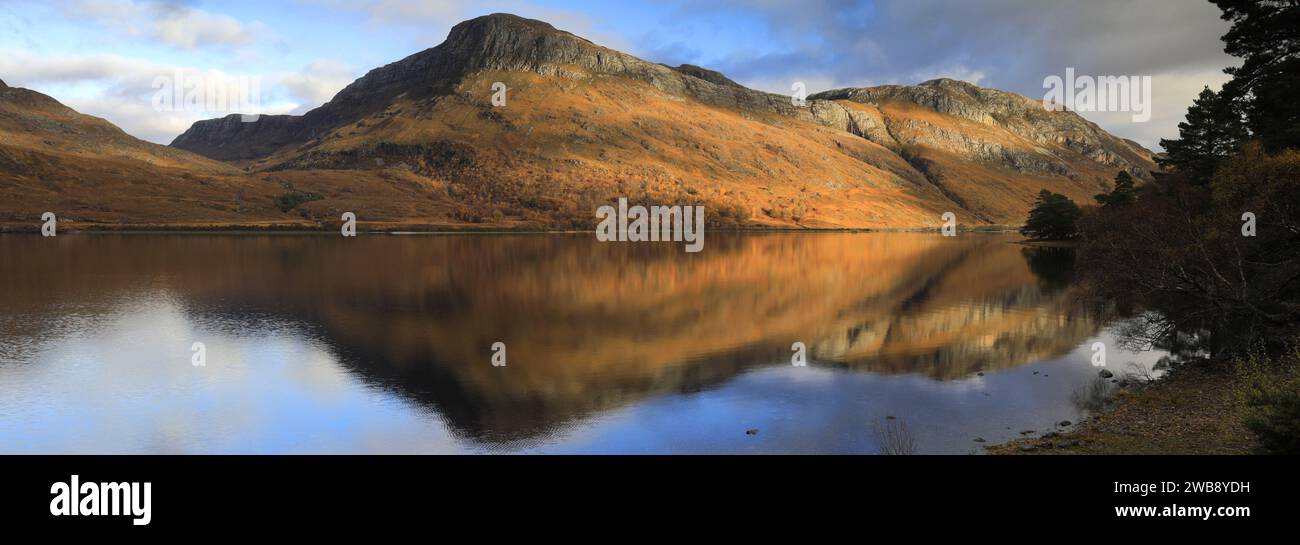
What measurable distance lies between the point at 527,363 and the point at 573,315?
47.7 feet

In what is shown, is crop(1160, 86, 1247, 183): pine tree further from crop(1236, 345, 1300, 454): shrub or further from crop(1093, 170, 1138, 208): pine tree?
crop(1236, 345, 1300, 454): shrub

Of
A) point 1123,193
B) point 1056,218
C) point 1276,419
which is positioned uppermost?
point 1123,193

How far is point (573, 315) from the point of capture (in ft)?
149

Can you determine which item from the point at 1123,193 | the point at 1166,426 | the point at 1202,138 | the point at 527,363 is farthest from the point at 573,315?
the point at 1123,193

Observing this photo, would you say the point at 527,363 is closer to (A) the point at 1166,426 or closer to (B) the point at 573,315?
(B) the point at 573,315

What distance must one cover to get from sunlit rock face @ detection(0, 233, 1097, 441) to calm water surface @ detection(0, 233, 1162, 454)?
223mm

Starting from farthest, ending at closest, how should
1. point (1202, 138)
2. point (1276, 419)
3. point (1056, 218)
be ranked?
point (1056, 218)
point (1202, 138)
point (1276, 419)

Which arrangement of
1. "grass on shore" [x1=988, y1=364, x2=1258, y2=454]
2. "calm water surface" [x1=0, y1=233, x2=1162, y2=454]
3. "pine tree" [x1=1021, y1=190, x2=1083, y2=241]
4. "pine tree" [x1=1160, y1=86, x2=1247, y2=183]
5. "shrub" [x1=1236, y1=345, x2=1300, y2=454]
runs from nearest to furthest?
"shrub" [x1=1236, y1=345, x2=1300, y2=454]
"grass on shore" [x1=988, y1=364, x2=1258, y2=454]
"calm water surface" [x1=0, y1=233, x2=1162, y2=454]
"pine tree" [x1=1160, y1=86, x2=1247, y2=183]
"pine tree" [x1=1021, y1=190, x2=1083, y2=241]

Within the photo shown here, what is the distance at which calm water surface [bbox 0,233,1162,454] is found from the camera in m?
21.1

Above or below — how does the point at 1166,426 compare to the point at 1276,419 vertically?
below

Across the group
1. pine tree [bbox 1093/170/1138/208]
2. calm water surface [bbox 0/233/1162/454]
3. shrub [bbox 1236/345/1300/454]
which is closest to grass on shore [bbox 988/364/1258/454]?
shrub [bbox 1236/345/1300/454]

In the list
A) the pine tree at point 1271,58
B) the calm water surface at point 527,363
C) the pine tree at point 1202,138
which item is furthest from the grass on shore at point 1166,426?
the pine tree at point 1202,138
